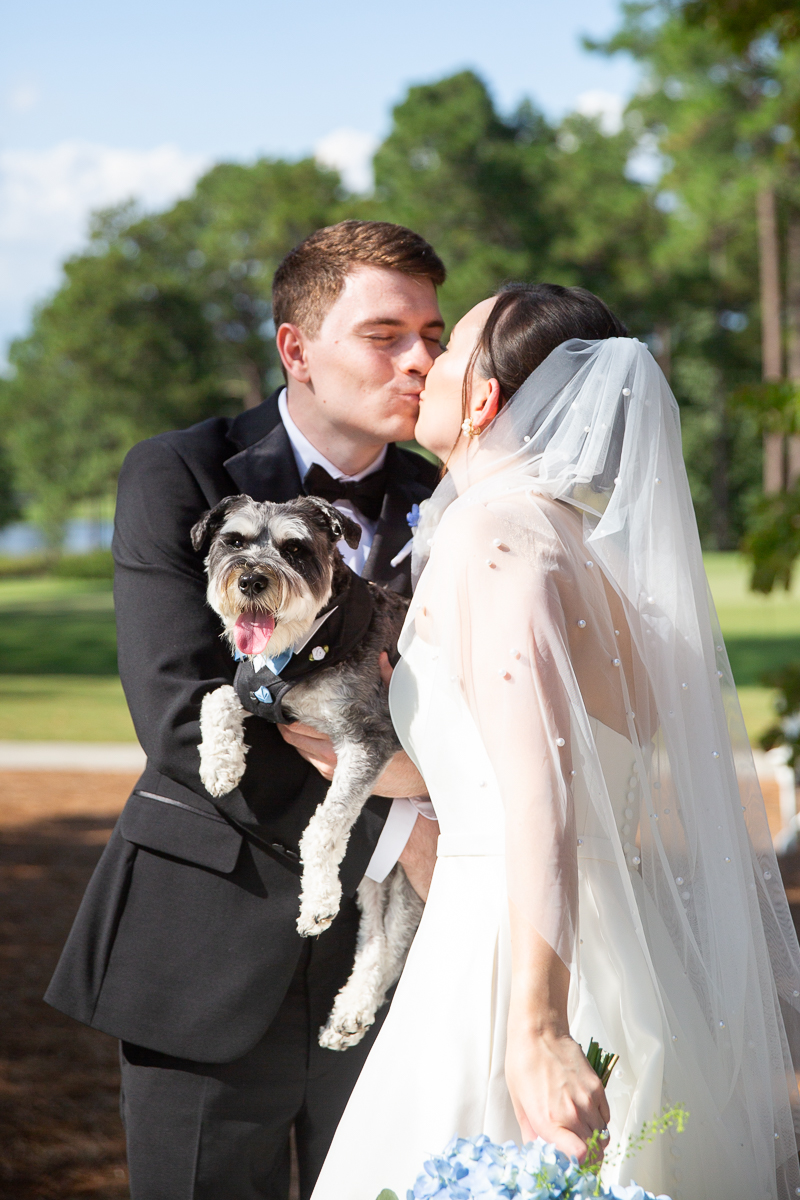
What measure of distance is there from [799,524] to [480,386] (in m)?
3.84

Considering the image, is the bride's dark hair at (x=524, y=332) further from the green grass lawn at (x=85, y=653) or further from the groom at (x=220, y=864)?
the green grass lawn at (x=85, y=653)

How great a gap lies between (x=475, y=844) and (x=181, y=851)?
803mm

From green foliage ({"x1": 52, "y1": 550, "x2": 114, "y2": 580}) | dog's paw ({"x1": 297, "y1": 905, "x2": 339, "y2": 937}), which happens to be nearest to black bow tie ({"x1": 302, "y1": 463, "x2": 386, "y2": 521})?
dog's paw ({"x1": 297, "y1": 905, "x2": 339, "y2": 937})

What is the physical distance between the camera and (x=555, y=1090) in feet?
6.43

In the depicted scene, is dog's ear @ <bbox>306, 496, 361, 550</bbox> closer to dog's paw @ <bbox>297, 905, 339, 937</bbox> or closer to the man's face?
the man's face

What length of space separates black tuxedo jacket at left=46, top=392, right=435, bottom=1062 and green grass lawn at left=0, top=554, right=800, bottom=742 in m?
4.42

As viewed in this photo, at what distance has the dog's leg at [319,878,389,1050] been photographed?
108 inches

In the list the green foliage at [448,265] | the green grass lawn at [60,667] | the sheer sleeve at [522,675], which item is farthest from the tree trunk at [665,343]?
the sheer sleeve at [522,675]

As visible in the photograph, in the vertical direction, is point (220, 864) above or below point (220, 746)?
below

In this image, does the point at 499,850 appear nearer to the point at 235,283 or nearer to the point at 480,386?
the point at 480,386

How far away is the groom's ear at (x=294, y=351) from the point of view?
3086 mm

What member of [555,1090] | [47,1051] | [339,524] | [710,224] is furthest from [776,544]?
[710,224]

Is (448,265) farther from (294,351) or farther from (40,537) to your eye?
(294,351)

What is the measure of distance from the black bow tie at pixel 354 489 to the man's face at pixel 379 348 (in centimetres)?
20
